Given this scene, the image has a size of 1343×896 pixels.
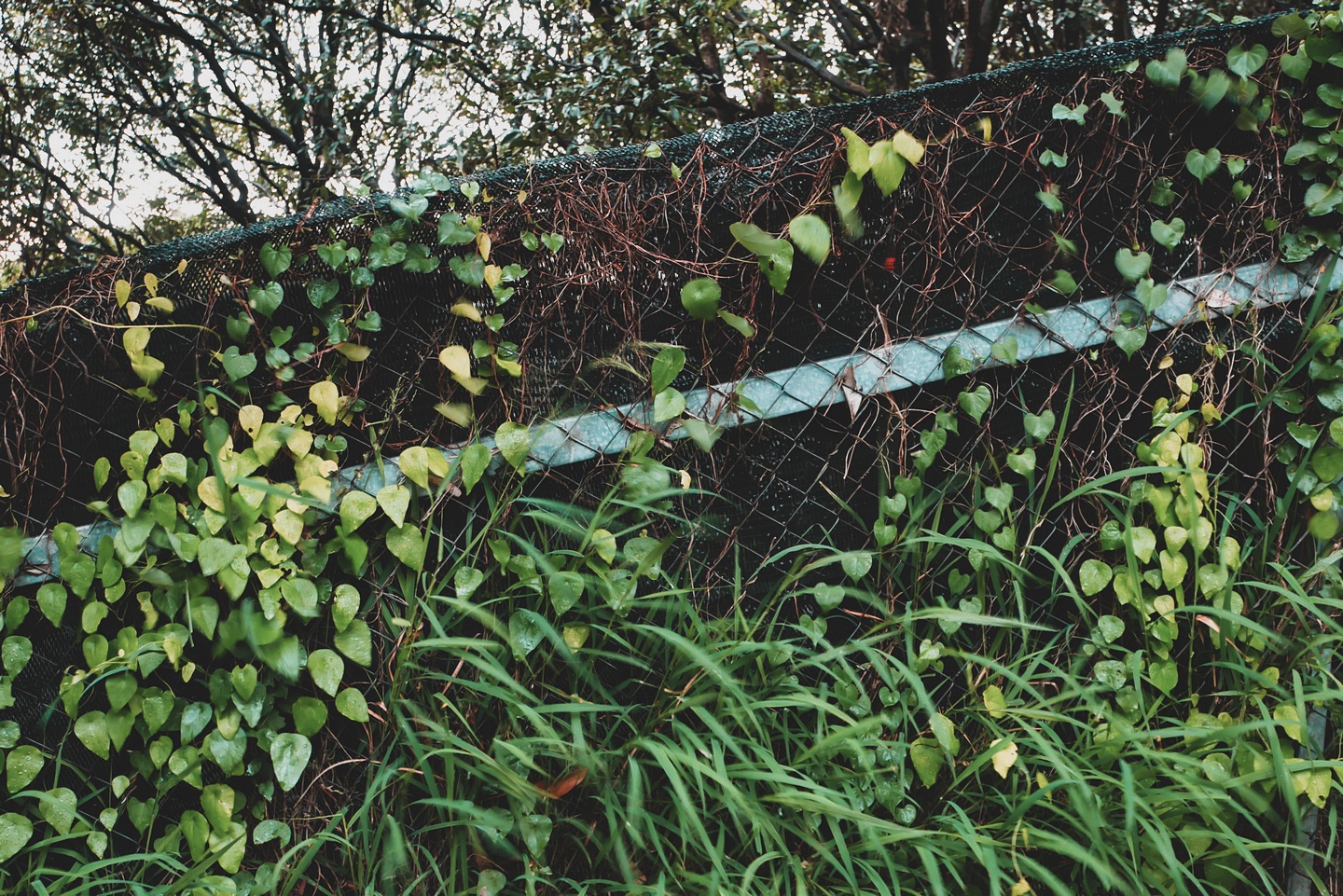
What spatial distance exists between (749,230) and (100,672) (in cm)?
152

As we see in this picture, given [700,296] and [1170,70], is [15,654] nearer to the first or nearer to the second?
[700,296]

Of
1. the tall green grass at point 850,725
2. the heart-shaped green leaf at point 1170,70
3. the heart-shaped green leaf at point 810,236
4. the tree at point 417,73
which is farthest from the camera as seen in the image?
the tree at point 417,73

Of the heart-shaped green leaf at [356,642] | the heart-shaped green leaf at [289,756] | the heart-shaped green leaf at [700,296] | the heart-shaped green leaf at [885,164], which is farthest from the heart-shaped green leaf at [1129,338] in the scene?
the heart-shaped green leaf at [289,756]

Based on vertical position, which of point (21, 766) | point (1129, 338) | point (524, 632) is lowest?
point (21, 766)

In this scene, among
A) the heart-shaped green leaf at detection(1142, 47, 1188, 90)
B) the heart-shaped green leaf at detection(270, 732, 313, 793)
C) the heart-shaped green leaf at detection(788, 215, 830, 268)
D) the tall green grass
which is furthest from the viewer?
the heart-shaped green leaf at detection(1142, 47, 1188, 90)

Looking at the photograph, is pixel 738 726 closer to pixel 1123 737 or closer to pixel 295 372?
pixel 1123 737

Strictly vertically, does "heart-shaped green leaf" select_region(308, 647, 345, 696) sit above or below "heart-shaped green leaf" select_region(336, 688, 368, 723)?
above

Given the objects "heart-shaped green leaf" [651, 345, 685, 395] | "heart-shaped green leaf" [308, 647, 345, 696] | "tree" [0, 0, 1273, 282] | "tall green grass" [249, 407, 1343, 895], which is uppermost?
"tree" [0, 0, 1273, 282]

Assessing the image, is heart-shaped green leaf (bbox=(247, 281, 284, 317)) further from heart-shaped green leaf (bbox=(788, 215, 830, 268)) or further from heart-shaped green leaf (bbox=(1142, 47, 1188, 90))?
heart-shaped green leaf (bbox=(1142, 47, 1188, 90))

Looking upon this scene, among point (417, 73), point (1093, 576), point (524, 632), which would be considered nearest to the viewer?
point (524, 632)

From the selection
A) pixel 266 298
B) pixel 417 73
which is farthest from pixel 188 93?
pixel 266 298

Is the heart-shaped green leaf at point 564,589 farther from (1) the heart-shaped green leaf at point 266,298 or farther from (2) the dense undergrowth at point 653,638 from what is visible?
(1) the heart-shaped green leaf at point 266,298

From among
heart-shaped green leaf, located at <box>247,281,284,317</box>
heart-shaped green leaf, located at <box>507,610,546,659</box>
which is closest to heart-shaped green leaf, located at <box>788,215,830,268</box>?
heart-shaped green leaf, located at <box>507,610,546,659</box>

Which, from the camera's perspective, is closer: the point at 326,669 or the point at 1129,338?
the point at 326,669
